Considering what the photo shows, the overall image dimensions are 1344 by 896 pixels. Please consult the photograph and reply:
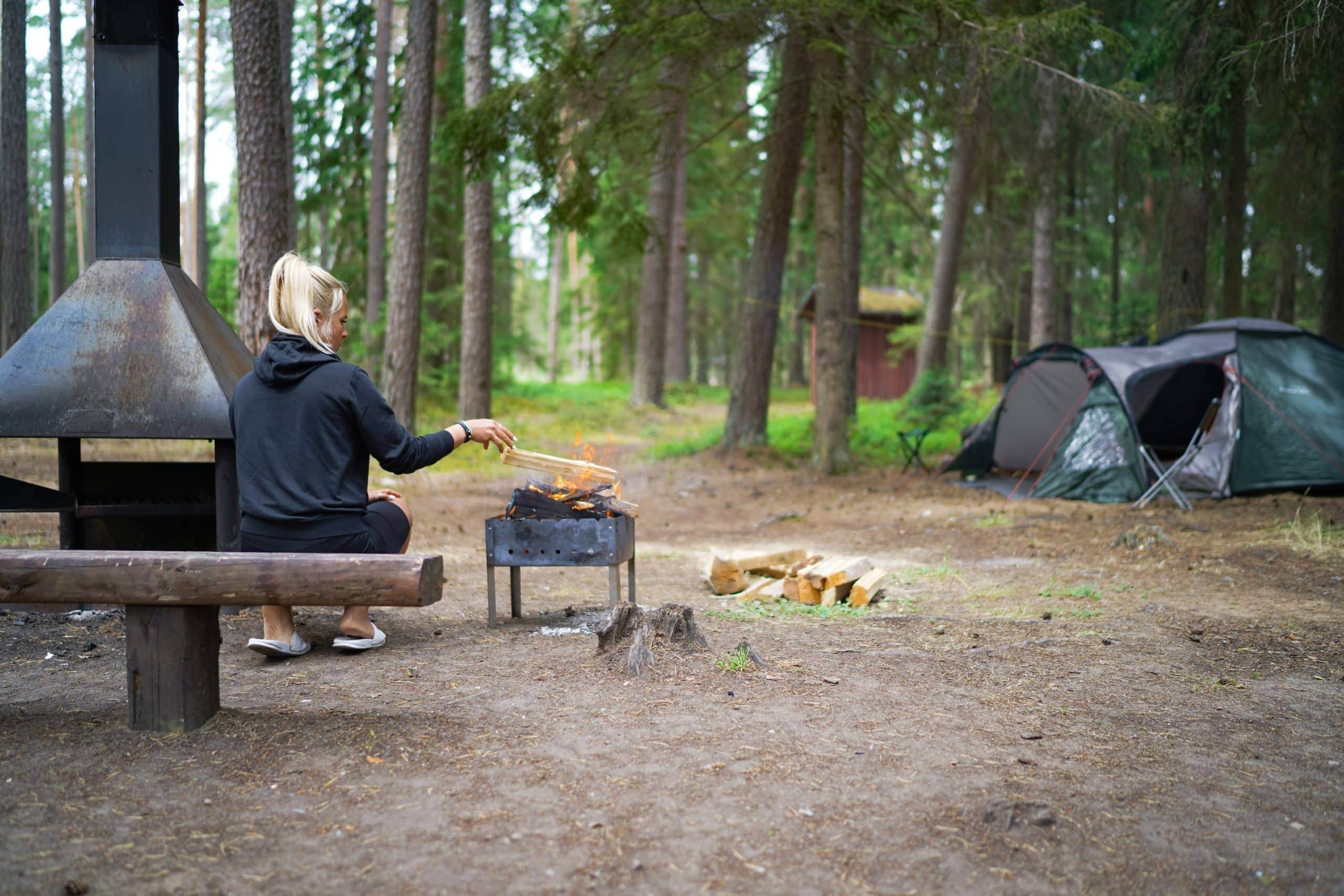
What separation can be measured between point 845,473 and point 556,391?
14474 millimetres

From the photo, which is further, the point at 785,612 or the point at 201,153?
the point at 201,153

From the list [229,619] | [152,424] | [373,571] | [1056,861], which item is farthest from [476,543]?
[1056,861]

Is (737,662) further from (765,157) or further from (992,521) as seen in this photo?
(765,157)

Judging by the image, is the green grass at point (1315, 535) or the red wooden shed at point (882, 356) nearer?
the green grass at point (1315, 535)

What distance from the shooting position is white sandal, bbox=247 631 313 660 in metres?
4.45

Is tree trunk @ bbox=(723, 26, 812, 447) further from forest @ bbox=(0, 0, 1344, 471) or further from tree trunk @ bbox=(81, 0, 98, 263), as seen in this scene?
tree trunk @ bbox=(81, 0, 98, 263)

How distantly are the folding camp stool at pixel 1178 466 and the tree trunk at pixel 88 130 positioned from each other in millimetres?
13519

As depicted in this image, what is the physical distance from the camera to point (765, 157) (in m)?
18.7

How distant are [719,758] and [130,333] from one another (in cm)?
377

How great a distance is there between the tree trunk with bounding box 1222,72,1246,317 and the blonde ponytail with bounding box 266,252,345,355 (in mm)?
11956

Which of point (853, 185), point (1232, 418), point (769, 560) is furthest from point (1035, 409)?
point (769, 560)

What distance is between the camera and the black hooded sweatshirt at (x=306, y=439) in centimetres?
398

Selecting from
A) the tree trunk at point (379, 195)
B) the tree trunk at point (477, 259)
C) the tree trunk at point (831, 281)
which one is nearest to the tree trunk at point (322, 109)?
the tree trunk at point (379, 195)

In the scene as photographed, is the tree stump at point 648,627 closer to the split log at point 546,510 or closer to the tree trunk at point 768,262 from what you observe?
the split log at point 546,510
